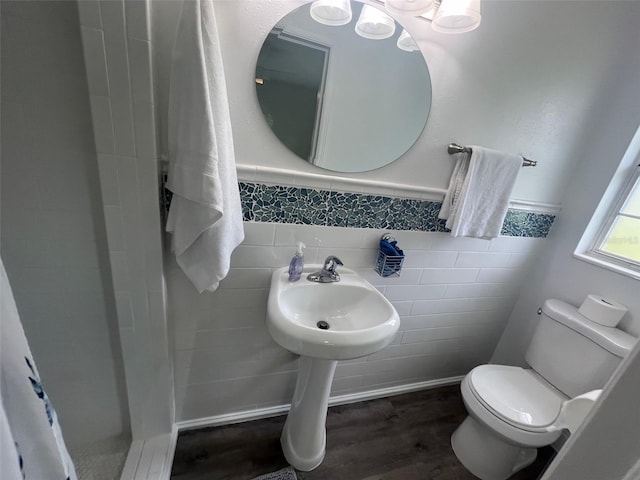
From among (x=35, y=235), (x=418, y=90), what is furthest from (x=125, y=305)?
(x=418, y=90)

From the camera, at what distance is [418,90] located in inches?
40.7

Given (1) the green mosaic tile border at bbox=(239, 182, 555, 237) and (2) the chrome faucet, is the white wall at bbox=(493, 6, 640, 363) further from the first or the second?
(2) the chrome faucet

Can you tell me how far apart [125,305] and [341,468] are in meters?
1.18

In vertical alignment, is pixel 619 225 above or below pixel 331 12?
below

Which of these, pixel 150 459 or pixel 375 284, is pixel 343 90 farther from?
pixel 150 459

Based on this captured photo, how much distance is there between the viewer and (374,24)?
36.8 inches

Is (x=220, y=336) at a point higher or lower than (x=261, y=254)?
lower

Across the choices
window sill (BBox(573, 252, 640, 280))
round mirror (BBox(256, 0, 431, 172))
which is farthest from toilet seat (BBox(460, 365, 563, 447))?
round mirror (BBox(256, 0, 431, 172))

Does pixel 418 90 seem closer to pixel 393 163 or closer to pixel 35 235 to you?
pixel 393 163

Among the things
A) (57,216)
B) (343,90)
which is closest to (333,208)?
(343,90)

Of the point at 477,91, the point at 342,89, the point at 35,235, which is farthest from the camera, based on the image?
the point at 477,91

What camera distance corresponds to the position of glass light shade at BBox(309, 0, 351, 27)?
88 centimetres

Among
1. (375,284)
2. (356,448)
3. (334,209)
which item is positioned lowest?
(356,448)

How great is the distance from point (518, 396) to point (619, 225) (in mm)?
1045
